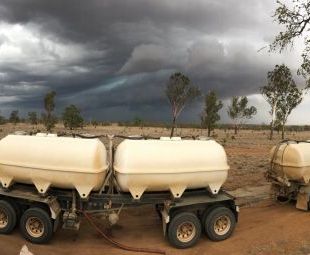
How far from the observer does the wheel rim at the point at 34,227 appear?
392 inches

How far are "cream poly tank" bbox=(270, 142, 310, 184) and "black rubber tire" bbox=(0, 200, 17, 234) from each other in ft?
26.6

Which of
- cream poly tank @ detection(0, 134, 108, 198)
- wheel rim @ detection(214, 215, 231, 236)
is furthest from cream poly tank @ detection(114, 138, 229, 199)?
wheel rim @ detection(214, 215, 231, 236)

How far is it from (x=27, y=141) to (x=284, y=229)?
7.16m

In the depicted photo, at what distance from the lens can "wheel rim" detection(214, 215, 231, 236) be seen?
1065 centimetres

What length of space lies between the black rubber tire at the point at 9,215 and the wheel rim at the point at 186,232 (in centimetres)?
396

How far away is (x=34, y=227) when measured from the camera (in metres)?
10.0

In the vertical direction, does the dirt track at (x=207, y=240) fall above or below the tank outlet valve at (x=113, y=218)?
below

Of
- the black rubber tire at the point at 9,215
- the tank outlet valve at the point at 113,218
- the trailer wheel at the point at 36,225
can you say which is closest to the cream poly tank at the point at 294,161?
the tank outlet valve at the point at 113,218

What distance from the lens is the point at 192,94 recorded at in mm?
51781

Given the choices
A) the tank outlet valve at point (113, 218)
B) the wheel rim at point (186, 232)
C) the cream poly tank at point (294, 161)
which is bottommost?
the wheel rim at point (186, 232)

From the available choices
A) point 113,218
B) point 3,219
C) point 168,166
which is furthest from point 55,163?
point 168,166

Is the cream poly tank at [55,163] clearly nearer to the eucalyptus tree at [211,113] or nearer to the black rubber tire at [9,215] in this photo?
the black rubber tire at [9,215]

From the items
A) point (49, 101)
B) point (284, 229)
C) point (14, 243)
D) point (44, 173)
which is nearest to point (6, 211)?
point (14, 243)

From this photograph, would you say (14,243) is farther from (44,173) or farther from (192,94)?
(192,94)
